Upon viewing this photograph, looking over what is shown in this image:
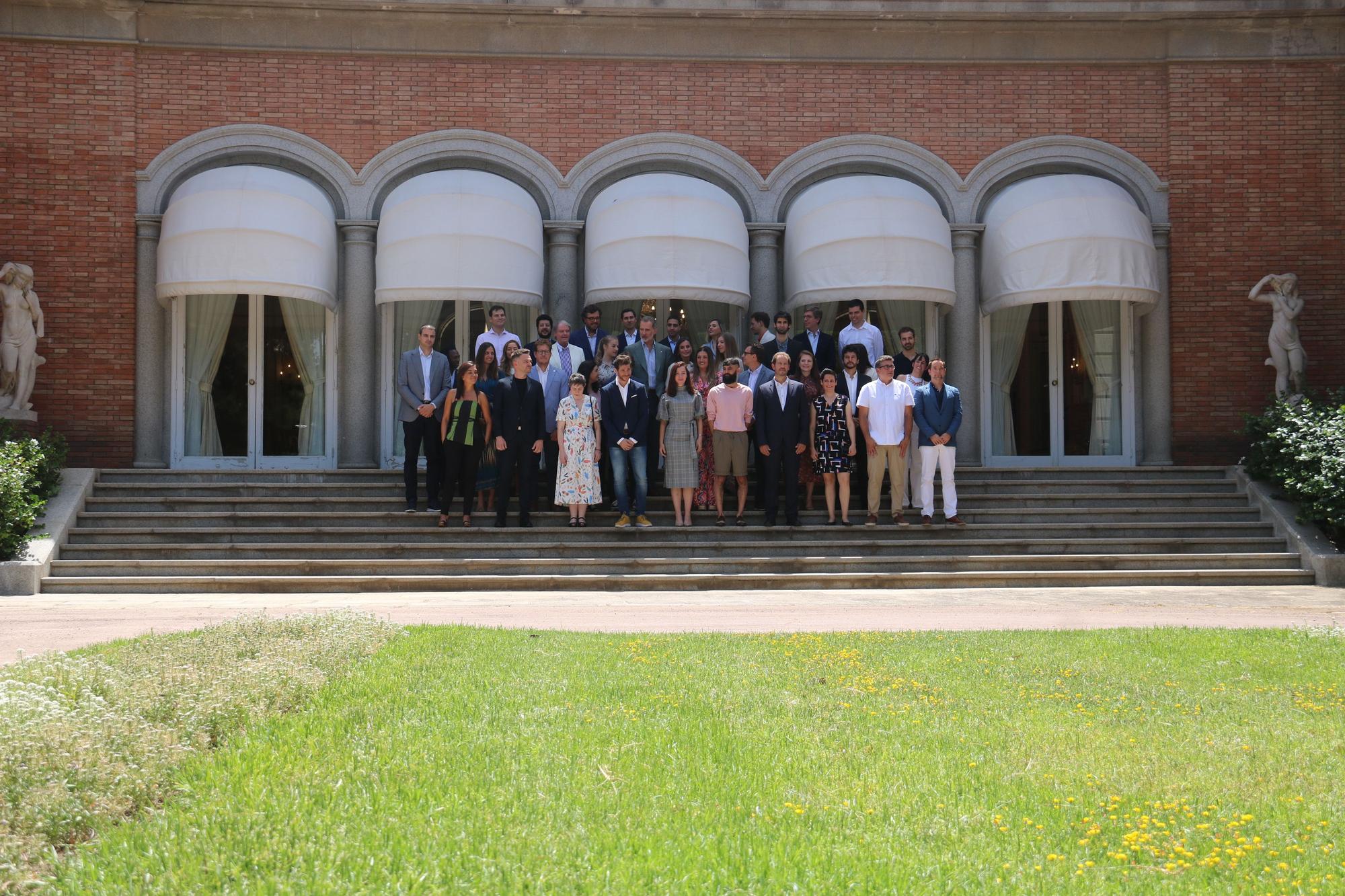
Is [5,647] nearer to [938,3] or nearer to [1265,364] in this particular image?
[938,3]

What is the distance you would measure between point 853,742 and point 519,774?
1378 millimetres

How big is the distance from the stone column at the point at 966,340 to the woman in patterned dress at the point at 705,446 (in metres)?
4.50

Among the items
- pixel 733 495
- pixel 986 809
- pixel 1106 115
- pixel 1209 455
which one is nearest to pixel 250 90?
pixel 733 495

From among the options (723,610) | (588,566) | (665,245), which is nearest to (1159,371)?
(665,245)

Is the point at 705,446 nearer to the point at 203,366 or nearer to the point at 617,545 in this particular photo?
the point at 617,545

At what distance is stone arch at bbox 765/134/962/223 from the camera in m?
16.5

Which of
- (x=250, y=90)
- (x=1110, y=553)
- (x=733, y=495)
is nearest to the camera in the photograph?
(x=1110, y=553)

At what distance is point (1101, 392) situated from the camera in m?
17.4

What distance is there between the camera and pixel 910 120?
54.8 ft

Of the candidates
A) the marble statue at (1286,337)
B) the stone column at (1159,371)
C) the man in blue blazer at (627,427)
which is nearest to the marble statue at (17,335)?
the man in blue blazer at (627,427)

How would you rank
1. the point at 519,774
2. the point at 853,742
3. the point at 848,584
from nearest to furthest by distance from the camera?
the point at 519,774 < the point at 853,742 < the point at 848,584

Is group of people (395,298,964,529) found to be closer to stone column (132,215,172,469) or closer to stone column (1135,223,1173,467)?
stone column (132,215,172,469)

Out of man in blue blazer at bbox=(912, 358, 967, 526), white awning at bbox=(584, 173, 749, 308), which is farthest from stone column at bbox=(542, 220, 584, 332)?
man in blue blazer at bbox=(912, 358, 967, 526)

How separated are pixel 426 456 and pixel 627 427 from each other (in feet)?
7.41
